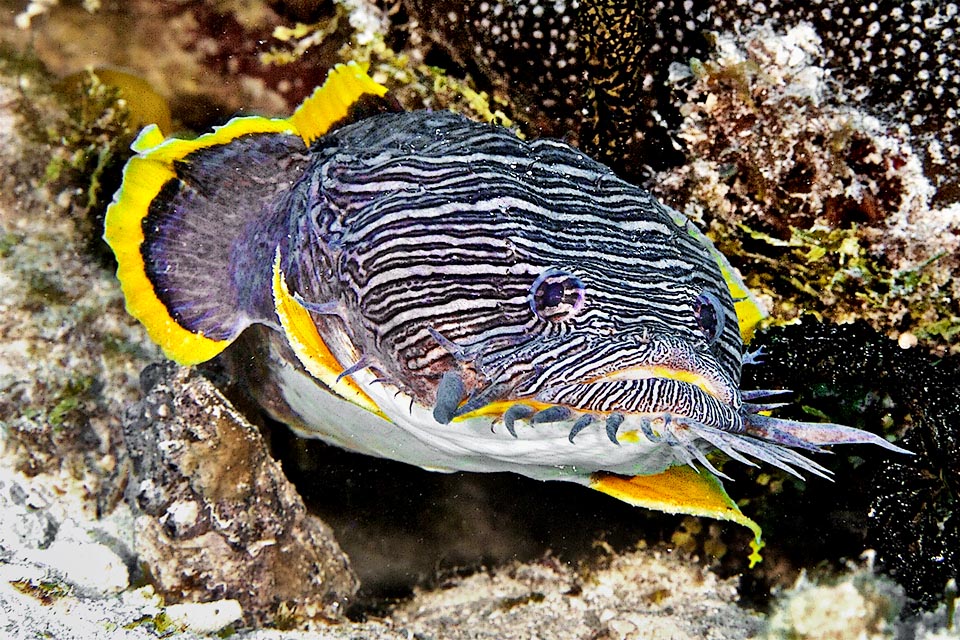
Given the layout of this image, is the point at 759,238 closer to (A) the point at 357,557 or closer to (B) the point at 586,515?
(B) the point at 586,515

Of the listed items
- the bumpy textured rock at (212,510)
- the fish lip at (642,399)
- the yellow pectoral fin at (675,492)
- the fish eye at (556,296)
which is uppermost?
the fish eye at (556,296)

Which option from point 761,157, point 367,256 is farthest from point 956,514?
point 367,256

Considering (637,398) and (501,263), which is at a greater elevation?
(501,263)

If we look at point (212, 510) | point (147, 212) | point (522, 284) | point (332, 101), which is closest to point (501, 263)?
point (522, 284)

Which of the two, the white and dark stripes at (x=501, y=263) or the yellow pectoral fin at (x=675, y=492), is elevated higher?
the white and dark stripes at (x=501, y=263)

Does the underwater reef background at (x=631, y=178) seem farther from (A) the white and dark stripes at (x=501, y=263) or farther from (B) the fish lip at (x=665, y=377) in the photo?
(B) the fish lip at (x=665, y=377)

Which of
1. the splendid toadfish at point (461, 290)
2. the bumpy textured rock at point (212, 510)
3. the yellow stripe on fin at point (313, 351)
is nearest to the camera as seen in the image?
the splendid toadfish at point (461, 290)

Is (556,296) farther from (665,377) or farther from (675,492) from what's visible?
(675,492)

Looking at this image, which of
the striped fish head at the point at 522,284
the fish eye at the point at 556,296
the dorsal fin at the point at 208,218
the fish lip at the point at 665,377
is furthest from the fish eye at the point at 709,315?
the dorsal fin at the point at 208,218

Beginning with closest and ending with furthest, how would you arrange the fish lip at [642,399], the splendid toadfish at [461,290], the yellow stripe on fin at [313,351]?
the fish lip at [642,399] → the splendid toadfish at [461,290] → the yellow stripe on fin at [313,351]
